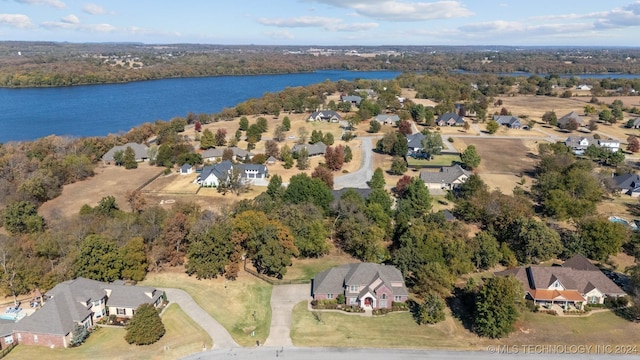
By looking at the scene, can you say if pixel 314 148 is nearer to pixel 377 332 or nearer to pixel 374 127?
pixel 374 127

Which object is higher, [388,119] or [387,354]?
[388,119]

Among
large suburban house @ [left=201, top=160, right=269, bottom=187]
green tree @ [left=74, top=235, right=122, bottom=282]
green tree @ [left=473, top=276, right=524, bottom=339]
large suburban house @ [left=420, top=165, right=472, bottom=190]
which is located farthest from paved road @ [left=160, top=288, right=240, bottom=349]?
large suburban house @ [left=420, top=165, right=472, bottom=190]

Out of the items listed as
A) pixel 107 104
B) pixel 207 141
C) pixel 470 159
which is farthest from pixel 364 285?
pixel 107 104

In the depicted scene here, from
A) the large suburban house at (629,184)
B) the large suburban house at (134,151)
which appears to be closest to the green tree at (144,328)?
the large suburban house at (134,151)

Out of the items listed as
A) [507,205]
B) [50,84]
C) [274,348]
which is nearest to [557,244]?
[507,205]

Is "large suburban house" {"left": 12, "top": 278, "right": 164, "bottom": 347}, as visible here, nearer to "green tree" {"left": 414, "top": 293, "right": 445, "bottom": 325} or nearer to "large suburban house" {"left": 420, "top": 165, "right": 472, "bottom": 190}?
"green tree" {"left": 414, "top": 293, "right": 445, "bottom": 325}

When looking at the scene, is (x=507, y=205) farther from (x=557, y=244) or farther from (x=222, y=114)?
(x=222, y=114)
